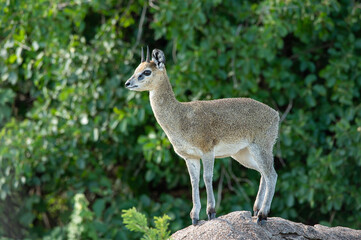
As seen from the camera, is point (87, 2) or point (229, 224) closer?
point (229, 224)

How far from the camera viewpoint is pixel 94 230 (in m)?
10.3

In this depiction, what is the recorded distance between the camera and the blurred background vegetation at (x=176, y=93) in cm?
963

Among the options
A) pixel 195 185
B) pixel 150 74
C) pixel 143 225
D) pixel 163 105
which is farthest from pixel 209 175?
pixel 143 225

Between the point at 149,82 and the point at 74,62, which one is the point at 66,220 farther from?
the point at 149,82

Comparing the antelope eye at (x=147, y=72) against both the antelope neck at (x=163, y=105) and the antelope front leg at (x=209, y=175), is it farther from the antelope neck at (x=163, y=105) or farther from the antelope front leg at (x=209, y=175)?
the antelope front leg at (x=209, y=175)

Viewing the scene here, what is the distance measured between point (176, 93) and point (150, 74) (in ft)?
13.1

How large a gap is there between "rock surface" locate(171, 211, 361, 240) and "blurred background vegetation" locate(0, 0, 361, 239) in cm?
367

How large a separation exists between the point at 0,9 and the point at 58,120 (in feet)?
6.89

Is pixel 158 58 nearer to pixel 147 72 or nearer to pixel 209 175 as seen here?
pixel 147 72

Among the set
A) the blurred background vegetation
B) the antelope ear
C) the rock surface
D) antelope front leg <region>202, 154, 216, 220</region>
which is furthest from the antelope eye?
the blurred background vegetation

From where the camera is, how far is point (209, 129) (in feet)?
18.9

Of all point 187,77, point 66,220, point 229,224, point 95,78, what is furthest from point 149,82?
point 66,220

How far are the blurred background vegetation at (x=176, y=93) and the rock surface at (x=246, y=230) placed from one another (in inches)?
144

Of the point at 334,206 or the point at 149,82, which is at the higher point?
the point at 149,82
